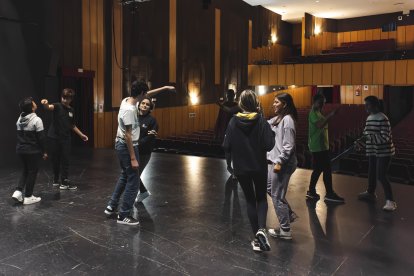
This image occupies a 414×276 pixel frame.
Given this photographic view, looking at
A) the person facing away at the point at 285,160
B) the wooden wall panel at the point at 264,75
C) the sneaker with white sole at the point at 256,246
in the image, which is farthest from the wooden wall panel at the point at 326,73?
the sneaker with white sole at the point at 256,246

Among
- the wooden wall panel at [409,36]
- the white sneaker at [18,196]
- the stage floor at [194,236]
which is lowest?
the stage floor at [194,236]

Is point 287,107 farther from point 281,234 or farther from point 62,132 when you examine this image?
point 62,132

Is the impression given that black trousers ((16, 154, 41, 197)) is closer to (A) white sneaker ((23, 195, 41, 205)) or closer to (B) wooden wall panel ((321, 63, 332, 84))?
(A) white sneaker ((23, 195, 41, 205))

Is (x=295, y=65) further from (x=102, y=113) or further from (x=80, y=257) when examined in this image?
(x=80, y=257)

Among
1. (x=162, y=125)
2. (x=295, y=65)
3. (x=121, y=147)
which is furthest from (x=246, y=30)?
(x=121, y=147)

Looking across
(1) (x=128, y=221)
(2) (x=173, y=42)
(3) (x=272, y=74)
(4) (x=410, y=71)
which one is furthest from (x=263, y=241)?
(3) (x=272, y=74)

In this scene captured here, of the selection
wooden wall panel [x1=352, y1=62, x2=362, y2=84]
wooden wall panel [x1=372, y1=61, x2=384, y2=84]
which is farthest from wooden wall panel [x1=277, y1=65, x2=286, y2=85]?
wooden wall panel [x1=372, y1=61, x2=384, y2=84]

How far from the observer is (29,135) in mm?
4668

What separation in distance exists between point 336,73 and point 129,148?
1561 centimetres

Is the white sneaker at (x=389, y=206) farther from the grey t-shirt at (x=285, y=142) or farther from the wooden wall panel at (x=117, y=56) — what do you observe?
the wooden wall panel at (x=117, y=56)

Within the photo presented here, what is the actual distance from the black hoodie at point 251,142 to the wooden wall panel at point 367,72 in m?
15.4

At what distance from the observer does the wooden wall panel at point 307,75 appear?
1834 cm

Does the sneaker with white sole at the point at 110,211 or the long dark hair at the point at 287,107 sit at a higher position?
the long dark hair at the point at 287,107

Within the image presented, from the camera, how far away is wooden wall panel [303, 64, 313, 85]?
1834 cm
